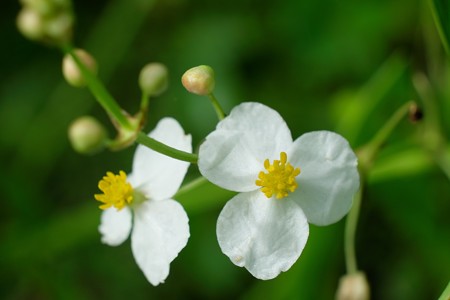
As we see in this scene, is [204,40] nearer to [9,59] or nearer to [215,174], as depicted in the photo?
[9,59]

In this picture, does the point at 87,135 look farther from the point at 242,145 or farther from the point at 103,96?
the point at 242,145

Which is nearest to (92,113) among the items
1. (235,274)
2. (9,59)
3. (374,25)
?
(9,59)

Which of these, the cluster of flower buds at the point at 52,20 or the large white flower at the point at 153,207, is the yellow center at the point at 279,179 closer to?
the large white flower at the point at 153,207

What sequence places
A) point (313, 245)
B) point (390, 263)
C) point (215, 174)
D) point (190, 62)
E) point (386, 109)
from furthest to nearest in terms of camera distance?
1. point (190, 62)
2. point (390, 263)
3. point (386, 109)
4. point (313, 245)
5. point (215, 174)

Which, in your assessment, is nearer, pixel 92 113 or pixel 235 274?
pixel 235 274

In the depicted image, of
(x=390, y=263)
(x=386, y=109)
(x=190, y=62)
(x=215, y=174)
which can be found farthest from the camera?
(x=190, y=62)

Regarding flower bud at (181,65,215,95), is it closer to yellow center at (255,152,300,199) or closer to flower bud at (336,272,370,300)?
yellow center at (255,152,300,199)

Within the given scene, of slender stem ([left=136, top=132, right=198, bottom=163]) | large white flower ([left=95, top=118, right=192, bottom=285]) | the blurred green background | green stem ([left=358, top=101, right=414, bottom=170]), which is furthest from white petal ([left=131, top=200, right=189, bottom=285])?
the blurred green background

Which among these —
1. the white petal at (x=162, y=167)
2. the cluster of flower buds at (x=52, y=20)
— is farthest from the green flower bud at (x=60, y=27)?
the white petal at (x=162, y=167)
